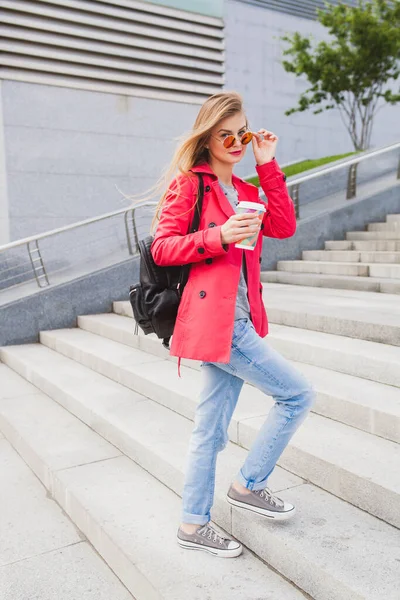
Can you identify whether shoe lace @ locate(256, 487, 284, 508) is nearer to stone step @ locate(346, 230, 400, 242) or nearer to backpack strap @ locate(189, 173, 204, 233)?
backpack strap @ locate(189, 173, 204, 233)

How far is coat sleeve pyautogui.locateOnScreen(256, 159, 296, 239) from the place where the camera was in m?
2.39

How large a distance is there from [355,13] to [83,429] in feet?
35.5

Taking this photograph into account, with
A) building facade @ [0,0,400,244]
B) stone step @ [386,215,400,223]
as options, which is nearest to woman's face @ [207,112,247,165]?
stone step @ [386,215,400,223]

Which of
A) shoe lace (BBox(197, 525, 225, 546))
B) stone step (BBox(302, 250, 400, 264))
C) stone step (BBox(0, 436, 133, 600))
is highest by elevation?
stone step (BBox(302, 250, 400, 264))

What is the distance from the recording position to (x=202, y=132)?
7.44 feet

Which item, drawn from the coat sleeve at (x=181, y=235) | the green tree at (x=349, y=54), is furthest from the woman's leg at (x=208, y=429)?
the green tree at (x=349, y=54)

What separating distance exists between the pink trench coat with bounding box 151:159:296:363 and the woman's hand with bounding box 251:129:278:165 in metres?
0.03

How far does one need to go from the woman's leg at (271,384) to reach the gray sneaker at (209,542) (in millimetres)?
382

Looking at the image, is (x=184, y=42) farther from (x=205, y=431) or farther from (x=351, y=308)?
(x=205, y=431)

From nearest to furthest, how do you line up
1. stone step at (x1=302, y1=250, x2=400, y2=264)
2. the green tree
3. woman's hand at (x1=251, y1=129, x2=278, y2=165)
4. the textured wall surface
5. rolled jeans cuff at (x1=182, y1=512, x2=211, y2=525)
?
1. woman's hand at (x1=251, y1=129, x2=278, y2=165)
2. rolled jeans cuff at (x1=182, y1=512, x2=211, y2=525)
3. stone step at (x1=302, y1=250, x2=400, y2=264)
4. the textured wall surface
5. the green tree

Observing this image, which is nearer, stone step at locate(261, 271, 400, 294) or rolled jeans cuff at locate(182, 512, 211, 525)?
rolled jeans cuff at locate(182, 512, 211, 525)

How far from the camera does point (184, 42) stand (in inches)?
421

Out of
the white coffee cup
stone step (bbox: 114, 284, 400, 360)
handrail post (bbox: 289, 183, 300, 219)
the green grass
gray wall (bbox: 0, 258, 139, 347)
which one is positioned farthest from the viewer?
the green grass

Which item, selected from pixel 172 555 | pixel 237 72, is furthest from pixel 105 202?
pixel 172 555
